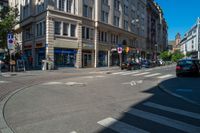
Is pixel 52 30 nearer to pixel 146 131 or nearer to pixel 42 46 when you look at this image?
pixel 42 46

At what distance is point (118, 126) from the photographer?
548 cm

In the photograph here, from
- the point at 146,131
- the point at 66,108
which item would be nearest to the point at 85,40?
the point at 66,108

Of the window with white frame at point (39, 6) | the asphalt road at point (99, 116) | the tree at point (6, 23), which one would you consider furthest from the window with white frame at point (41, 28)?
the asphalt road at point (99, 116)

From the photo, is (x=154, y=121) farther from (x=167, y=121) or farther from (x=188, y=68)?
(x=188, y=68)

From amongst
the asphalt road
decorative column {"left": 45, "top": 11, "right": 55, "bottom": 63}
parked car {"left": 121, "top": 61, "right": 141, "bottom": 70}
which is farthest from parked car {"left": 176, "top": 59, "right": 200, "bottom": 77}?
decorative column {"left": 45, "top": 11, "right": 55, "bottom": 63}

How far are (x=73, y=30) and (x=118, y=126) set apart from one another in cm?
2943

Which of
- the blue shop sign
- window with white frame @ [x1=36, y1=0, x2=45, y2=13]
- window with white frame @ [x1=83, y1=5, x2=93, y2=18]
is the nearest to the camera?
the blue shop sign

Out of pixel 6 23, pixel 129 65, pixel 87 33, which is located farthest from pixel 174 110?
pixel 87 33

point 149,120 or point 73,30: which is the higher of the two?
point 73,30

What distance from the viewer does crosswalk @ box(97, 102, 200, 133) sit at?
5254 mm

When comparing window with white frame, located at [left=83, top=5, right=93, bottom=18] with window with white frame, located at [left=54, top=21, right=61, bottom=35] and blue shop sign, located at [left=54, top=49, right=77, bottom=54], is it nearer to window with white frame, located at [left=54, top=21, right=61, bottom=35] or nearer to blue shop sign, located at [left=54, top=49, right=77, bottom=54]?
window with white frame, located at [left=54, top=21, right=61, bottom=35]

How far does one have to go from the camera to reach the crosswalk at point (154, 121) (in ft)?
17.2

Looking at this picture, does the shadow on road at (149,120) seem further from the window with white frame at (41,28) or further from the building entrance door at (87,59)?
the building entrance door at (87,59)

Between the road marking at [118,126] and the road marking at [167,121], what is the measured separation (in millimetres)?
860
